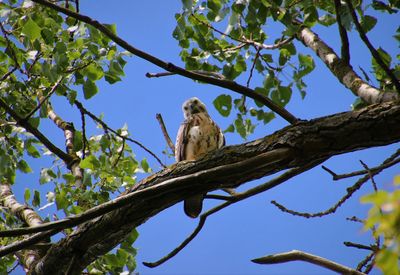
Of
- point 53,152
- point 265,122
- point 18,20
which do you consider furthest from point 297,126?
point 53,152

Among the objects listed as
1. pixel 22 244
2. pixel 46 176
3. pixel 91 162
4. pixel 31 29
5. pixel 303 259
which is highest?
pixel 31 29

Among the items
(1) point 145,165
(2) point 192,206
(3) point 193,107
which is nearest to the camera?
(2) point 192,206

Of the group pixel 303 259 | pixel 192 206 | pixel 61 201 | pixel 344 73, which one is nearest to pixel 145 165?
pixel 192 206

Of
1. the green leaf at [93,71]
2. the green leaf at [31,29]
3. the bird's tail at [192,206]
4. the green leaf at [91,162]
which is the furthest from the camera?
the bird's tail at [192,206]

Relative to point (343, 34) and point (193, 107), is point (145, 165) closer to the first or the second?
point (343, 34)

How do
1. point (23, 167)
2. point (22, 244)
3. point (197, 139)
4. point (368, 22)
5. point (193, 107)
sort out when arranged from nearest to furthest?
point (22, 244) → point (368, 22) → point (23, 167) → point (197, 139) → point (193, 107)

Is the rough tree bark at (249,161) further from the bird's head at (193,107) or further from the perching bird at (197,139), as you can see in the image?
the bird's head at (193,107)

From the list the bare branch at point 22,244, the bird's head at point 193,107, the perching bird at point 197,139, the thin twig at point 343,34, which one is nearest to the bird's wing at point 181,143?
the perching bird at point 197,139

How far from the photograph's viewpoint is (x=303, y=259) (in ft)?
7.33

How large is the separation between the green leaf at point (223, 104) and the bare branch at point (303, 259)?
1.62 metres

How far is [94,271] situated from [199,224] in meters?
1.63

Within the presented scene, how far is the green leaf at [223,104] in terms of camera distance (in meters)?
3.59

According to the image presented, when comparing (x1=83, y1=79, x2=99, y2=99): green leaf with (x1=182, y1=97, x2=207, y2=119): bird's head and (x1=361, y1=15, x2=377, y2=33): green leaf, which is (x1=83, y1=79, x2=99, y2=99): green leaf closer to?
(x1=361, y1=15, x2=377, y2=33): green leaf

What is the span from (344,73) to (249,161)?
49.3 inches
